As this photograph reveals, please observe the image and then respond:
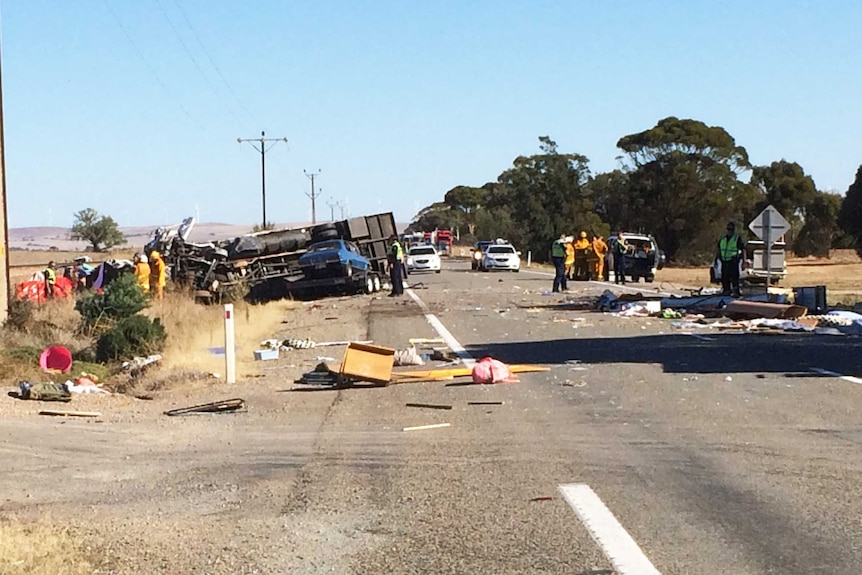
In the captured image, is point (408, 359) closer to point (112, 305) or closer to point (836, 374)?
point (836, 374)

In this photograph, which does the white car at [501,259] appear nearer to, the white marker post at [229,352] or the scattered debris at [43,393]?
the white marker post at [229,352]

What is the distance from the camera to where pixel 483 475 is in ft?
28.8

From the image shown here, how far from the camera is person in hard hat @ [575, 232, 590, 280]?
4503 centimetres

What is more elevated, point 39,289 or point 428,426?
point 39,289

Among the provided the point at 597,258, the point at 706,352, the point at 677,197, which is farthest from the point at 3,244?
the point at 677,197

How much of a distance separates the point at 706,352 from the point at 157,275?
67.2 ft

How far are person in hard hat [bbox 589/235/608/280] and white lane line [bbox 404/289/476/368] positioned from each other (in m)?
14.4

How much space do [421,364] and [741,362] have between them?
4507 mm

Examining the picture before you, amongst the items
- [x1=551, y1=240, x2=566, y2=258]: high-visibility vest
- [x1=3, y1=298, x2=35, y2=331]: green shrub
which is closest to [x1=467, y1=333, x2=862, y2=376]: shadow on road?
[x1=3, y1=298, x2=35, y2=331]: green shrub

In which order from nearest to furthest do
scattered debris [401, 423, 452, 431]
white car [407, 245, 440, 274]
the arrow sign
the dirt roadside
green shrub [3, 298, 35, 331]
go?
the dirt roadside → scattered debris [401, 423, 452, 431] → green shrub [3, 298, 35, 331] → the arrow sign → white car [407, 245, 440, 274]

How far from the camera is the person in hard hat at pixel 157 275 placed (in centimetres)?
3344

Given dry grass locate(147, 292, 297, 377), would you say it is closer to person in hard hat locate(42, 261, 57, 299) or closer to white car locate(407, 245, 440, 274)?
person in hard hat locate(42, 261, 57, 299)

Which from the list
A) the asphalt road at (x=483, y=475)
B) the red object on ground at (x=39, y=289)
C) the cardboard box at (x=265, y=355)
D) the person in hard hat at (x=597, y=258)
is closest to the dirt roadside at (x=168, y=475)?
the asphalt road at (x=483, y=475)

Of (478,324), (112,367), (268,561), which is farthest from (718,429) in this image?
(478,324)
